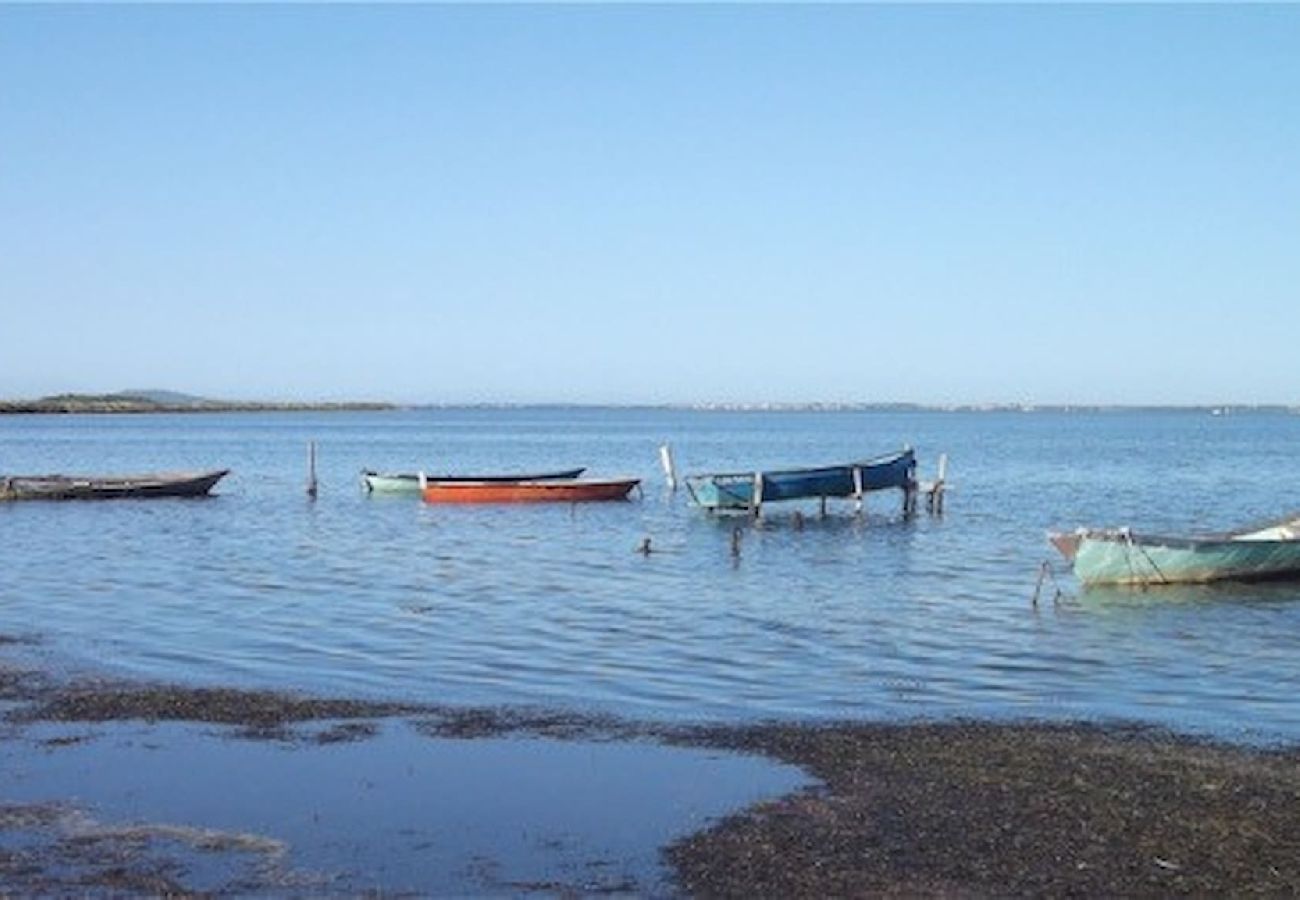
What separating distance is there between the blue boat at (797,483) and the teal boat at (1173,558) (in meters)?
17.8

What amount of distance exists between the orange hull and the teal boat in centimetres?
2689

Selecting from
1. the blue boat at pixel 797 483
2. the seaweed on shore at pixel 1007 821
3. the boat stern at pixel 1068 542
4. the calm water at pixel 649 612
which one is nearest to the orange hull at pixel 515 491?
the calm water at pixel 649 612

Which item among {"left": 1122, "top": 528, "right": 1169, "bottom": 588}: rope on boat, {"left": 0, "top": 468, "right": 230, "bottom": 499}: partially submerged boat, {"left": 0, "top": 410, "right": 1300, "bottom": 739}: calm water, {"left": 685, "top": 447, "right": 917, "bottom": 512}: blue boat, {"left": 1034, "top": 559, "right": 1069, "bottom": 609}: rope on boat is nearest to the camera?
{"left": 0, "top": 410, "right": 1300, "bottom": 739}: calm water

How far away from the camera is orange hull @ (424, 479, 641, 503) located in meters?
53.5

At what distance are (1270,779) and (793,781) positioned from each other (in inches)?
165

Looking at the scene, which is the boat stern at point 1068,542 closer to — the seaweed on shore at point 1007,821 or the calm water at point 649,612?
the calm water at point 649,612

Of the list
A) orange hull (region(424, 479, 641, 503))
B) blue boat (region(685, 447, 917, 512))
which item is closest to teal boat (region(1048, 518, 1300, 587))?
blue boat (region(685, 447, 917, 512))

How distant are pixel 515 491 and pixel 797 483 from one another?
11827mm

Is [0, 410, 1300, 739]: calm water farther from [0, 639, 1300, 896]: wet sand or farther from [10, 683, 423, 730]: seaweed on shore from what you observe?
[0, 639, 1300, 896]: wet sand

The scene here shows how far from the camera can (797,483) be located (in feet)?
153

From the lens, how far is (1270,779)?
1306 centimetres

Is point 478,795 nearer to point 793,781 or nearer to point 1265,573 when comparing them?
point 793,781

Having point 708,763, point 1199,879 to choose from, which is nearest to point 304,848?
point 708,763

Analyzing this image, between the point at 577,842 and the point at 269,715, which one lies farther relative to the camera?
the point at 269,715
